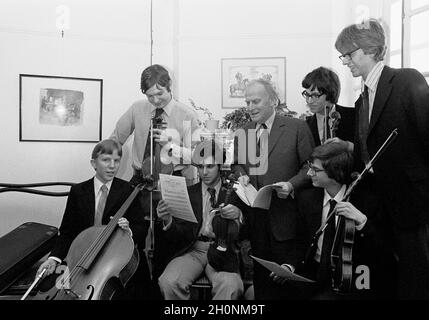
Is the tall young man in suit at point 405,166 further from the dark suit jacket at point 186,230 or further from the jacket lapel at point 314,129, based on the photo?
the dark suit jacket at point 186,230

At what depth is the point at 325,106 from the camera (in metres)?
2.34

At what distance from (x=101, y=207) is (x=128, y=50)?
1756 millimetres

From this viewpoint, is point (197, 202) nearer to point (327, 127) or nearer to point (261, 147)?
point (261, 147)

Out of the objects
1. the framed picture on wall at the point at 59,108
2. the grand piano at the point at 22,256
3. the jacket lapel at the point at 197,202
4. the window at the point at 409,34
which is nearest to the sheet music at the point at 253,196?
the jacket lapel at the point at 197,202

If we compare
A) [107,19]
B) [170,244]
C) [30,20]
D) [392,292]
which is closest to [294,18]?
[107,19]

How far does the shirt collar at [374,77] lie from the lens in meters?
1.95

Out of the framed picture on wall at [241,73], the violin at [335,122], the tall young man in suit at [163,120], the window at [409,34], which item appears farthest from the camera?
the framed picture on wall at [241,73]

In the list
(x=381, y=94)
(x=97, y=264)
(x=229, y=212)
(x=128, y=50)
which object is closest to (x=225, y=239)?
(x=229, y=212)

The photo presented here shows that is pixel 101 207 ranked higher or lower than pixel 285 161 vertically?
lower

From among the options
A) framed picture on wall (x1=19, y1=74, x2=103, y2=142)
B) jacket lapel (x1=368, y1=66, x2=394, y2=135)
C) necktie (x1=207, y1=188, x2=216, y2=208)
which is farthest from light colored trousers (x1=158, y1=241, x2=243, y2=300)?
framed picture on wall (x1=19, y1=74, x2=103, y2=142)

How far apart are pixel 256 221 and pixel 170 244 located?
19.0 inches

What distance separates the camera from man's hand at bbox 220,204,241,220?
209cm

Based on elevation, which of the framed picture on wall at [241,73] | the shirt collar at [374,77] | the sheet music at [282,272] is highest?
the framed picture on wall at [241,73]

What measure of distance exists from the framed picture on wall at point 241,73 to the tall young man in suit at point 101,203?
1.74 meters
